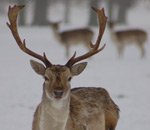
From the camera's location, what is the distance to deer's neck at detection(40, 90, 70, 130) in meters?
4.15

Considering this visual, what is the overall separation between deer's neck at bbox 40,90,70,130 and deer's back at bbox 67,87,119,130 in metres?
0.33

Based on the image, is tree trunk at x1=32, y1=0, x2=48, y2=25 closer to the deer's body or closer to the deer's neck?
the deer's body

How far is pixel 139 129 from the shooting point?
697cm

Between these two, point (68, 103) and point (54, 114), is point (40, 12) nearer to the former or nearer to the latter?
point (68, 103)

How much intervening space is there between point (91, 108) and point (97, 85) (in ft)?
19.2

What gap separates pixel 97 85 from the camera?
10.7 meters

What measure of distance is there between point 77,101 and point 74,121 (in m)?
0.40

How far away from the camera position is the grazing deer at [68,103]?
412cm

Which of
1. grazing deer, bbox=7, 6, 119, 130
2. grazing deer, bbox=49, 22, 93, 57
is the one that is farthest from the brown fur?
grazing deer, bbox=49, 22, 93, 57

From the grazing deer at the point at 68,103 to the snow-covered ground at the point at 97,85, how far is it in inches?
80.7

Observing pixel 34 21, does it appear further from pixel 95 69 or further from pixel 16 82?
pixel 16 82

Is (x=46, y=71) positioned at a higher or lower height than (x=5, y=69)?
higher

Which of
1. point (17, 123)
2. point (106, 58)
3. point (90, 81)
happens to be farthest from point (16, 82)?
point (106, 58)

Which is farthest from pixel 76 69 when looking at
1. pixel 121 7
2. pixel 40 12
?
pixel 121 7
